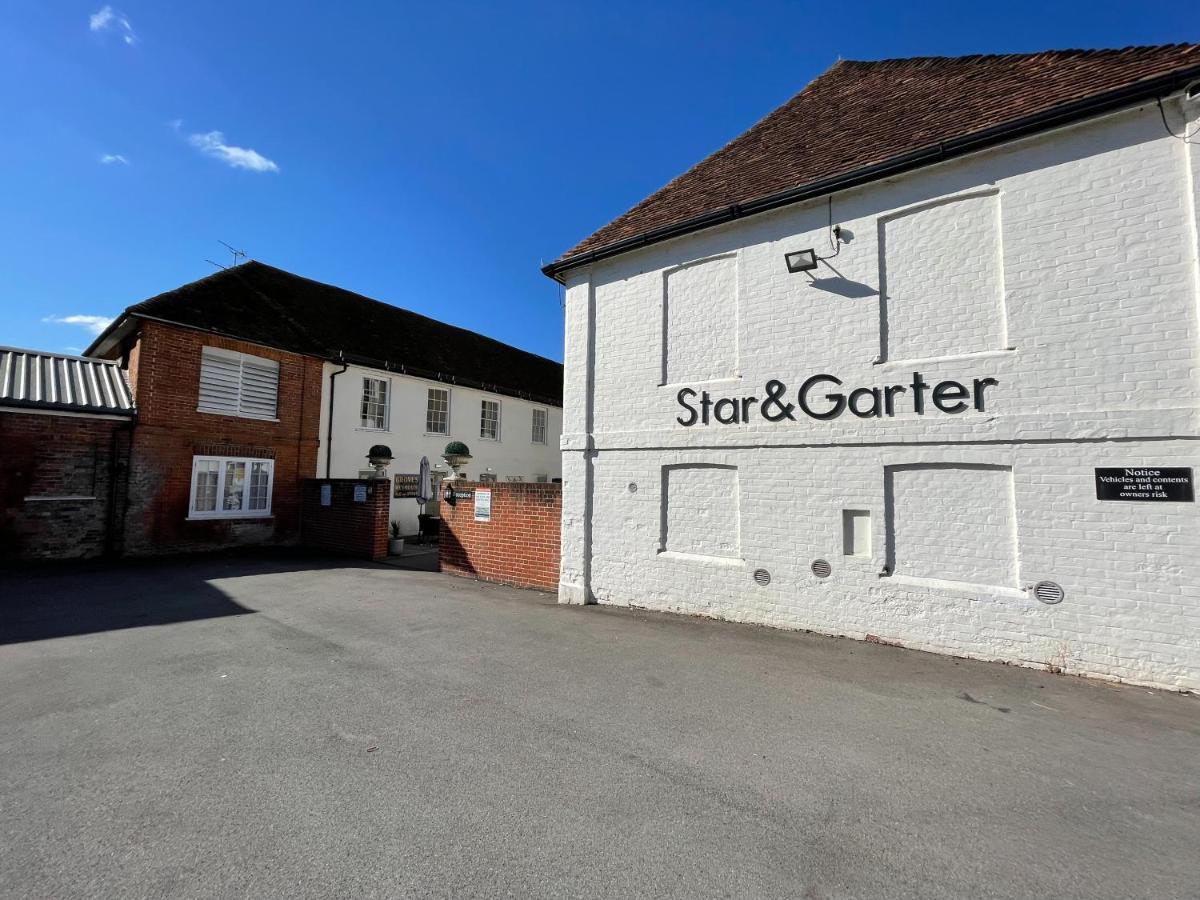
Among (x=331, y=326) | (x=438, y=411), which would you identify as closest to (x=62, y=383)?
(x=331, y=326)

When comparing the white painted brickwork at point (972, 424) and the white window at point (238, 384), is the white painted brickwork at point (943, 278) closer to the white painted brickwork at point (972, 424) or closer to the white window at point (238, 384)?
the white painted brickwork at point (972, 424)

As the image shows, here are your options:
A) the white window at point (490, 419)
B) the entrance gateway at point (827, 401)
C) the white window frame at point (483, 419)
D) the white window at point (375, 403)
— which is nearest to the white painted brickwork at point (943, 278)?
the entrance gateway at point (827, 401)

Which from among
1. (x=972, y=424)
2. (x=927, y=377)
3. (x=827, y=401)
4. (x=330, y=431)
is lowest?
(x=972, y=424)

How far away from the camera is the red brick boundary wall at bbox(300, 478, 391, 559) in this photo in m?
14.0

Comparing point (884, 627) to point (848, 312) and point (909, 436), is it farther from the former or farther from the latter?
point (848, 312)

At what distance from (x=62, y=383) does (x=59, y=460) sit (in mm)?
2186

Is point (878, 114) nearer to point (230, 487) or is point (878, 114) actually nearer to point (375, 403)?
point (375, 403)

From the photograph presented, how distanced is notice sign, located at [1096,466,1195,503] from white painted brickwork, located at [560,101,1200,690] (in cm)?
10

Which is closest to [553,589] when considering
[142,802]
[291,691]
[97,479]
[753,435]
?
[753,435]

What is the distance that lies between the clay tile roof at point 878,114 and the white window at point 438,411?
10815mm

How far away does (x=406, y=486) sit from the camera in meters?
18.5

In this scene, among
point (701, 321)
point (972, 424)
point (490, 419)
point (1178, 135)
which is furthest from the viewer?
point (490, 419)

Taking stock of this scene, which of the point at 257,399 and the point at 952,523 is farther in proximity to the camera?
the point at 257,399

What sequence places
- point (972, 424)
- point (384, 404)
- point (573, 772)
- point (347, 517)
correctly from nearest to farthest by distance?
point (573, 772)
point (972, 424)
point (347, 517)
point (384, 404)
